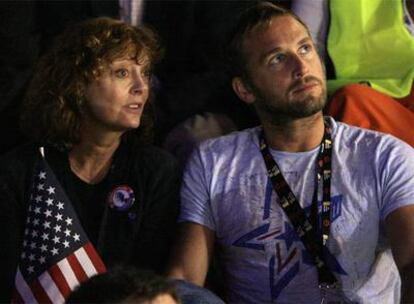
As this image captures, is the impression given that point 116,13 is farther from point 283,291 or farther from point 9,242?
point 283,291

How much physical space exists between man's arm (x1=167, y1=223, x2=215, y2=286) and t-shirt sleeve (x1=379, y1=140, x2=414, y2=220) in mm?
532

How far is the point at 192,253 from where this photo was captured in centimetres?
235

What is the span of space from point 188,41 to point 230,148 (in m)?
0.81

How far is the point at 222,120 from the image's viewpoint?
9.42ft

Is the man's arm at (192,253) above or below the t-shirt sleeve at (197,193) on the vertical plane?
below

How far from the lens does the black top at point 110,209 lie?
8.11 ft

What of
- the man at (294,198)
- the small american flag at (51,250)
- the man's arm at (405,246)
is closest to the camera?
the man's arm at (405,246)

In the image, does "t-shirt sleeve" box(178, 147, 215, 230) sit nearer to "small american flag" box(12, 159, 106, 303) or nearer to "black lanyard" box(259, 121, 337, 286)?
"black lanyard" box(259, 121, 337, 286)

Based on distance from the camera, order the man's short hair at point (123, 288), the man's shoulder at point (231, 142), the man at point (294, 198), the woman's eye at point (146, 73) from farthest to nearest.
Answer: the woman's eye at point (146, 73) → the man's shoulder at point (231, 142) → the man at point (294, 198) → the man's short hair at point (123, 288)

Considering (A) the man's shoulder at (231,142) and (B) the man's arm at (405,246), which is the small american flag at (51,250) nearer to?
(A) the man's shoulder at (231,142)

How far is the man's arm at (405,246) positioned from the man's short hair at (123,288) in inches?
38.3

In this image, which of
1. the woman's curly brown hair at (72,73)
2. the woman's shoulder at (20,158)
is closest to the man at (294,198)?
the woman's curly brown hair at (72,73)

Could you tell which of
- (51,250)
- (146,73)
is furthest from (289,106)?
(51,250)

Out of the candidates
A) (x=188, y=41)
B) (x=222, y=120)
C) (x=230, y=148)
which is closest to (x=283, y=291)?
(x=230, y=148)
